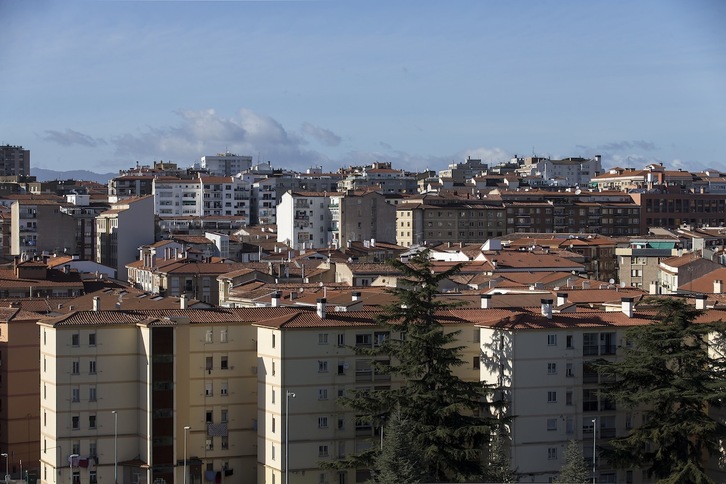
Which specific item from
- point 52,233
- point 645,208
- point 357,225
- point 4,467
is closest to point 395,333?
point 4,467

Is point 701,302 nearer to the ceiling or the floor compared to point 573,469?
nearer to the ceiling

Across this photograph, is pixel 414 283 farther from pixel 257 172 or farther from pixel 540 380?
pixel 257 172

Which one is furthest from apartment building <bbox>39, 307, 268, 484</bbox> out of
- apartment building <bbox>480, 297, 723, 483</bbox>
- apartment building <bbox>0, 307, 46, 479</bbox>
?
apartment building <bbox>480, 297, 723, 483</bbox>

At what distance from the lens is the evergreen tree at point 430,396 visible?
34906 millimetres

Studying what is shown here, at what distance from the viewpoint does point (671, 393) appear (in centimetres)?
3522

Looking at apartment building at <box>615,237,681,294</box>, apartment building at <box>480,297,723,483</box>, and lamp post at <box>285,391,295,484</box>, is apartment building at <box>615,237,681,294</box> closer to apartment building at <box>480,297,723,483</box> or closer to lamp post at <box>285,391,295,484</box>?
apartment building at <box>480,297,723,483</box>

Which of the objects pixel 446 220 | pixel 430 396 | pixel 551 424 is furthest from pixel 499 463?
pixel 446 220

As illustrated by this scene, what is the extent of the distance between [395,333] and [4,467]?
40.5 feet

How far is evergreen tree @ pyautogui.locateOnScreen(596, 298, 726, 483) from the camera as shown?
3512cm

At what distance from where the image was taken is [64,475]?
127 ft

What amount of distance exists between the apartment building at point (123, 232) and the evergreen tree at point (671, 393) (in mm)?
58889

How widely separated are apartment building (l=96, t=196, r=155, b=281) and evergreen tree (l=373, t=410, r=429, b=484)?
60.2 metres

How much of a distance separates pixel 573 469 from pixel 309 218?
7920cm

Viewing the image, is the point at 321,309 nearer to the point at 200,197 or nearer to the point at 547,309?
the point at 547,309
